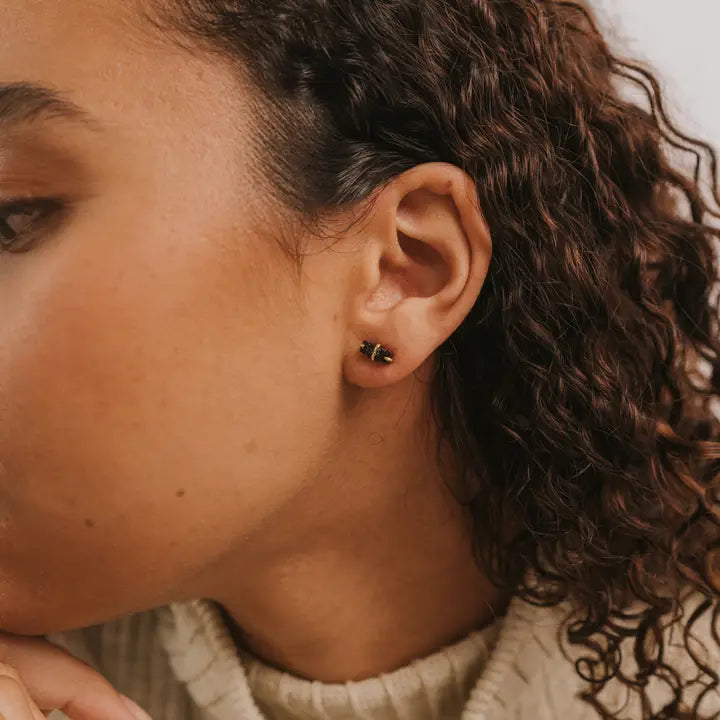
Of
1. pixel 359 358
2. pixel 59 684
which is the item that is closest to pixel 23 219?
pixel 359 358

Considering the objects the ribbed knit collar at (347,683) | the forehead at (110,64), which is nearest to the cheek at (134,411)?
the forehead at (110,64)

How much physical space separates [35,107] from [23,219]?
9cm

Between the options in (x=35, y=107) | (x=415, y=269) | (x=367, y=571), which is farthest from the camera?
(x=367, y=571)

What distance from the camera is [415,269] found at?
2.74 feet

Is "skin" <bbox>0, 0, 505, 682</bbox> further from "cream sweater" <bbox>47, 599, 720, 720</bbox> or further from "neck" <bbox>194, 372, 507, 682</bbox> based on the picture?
"cream sweater" <bbox>47, 599, 720, 720</bbox>

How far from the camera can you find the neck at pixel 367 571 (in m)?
0.92

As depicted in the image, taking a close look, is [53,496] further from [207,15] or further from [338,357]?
[207,15]

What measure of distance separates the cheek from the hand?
107 mm

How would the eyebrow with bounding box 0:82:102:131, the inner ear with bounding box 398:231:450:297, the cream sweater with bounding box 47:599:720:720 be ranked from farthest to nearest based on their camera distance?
the cream sweater with bounding box 47:599:720:720 < the inner ear with bounding box 398:231:450:297 < the eyebrow with bounding box 0:82:102:131

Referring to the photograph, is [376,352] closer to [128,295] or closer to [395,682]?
[128,295]

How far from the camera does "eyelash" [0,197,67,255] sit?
2.45 feet

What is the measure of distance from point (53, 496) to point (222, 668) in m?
0.40

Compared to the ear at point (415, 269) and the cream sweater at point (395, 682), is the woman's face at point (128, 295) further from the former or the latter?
the cream sweater at point (395, 682)

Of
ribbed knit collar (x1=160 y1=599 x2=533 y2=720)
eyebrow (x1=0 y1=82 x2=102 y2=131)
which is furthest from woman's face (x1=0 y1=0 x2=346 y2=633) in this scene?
ribbed knit collar (x1=160 y1=599 x2=533 y2=720)
